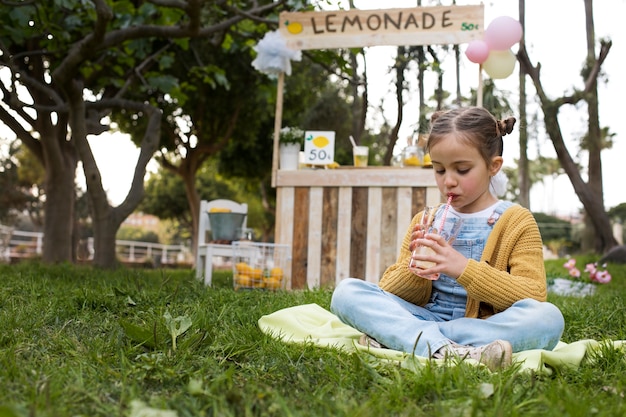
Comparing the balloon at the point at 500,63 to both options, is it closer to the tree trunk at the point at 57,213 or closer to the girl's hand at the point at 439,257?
the girl's hand at the point at 439,257

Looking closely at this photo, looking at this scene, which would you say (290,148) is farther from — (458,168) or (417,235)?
(417,235)

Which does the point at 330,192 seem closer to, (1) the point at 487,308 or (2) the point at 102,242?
(2) the point at 102,242

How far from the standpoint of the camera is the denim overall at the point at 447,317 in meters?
2.28

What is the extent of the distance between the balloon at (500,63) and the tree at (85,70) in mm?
1805

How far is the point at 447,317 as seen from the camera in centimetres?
264

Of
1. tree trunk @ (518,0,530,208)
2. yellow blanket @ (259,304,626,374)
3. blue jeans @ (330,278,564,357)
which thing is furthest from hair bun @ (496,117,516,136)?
tree trunk @ (518,0,530,208)

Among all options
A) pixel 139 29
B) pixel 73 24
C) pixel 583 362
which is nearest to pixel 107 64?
pixel 73 24

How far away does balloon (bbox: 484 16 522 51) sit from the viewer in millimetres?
5348

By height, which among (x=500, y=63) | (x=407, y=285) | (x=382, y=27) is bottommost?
(x=407, y=285)

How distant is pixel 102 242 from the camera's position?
241 inches

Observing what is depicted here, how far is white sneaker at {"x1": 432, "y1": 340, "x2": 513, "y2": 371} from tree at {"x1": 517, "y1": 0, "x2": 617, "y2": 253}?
1001 cm

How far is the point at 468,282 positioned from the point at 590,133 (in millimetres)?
11225

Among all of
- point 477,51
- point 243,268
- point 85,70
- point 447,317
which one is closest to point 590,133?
point 477,51

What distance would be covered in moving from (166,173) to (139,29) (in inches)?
856
